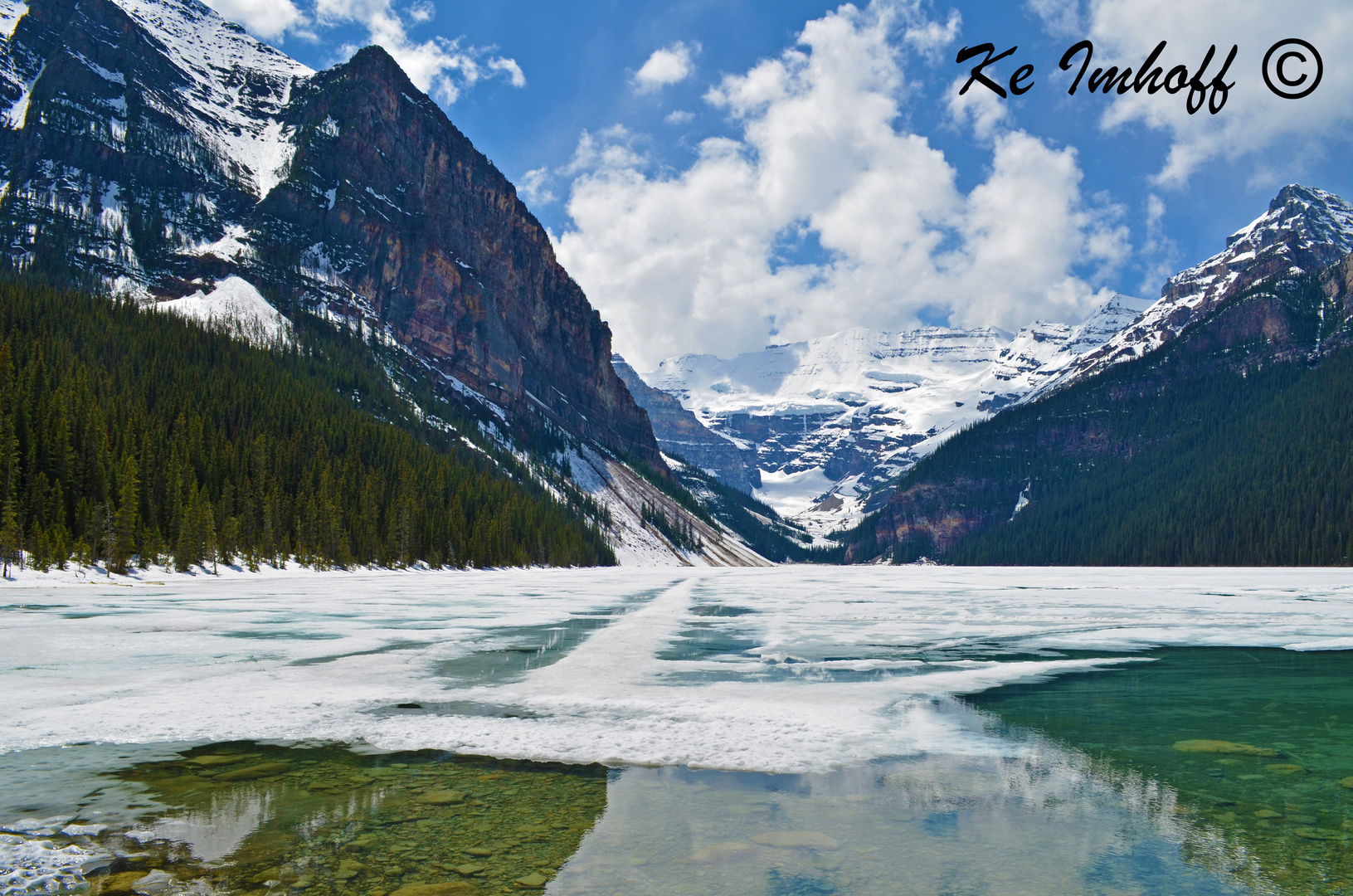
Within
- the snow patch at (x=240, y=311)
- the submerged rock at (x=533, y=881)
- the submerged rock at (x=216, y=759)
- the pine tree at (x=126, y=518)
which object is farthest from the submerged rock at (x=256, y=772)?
the snow patch at (x=240, y=311)

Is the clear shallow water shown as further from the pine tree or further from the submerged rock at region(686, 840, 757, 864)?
the pine tree

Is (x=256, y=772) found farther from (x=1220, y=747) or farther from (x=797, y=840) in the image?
(x=1220, y=747)

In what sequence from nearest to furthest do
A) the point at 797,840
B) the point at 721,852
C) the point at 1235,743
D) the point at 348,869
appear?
1. the point at 348,869
2. the point at 721,852
3. the point at 797,840
4. the point at 1235,743

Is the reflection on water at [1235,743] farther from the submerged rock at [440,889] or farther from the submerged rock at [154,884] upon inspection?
the submerged rock at [154,884]

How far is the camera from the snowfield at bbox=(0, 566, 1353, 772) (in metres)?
10.4

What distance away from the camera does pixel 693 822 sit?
7.20 metres

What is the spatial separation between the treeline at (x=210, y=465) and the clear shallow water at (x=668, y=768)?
1759 inches

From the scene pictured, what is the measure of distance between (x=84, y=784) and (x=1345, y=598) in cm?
5494

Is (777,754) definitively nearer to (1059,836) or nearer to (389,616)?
(1059,836)

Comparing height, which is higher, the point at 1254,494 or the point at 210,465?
the point at 1254,494

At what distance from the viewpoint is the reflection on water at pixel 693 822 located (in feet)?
18.8

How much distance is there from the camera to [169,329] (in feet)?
363

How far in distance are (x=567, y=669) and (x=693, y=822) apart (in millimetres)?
9926

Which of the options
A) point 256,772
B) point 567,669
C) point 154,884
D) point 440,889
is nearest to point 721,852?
point 440,889
